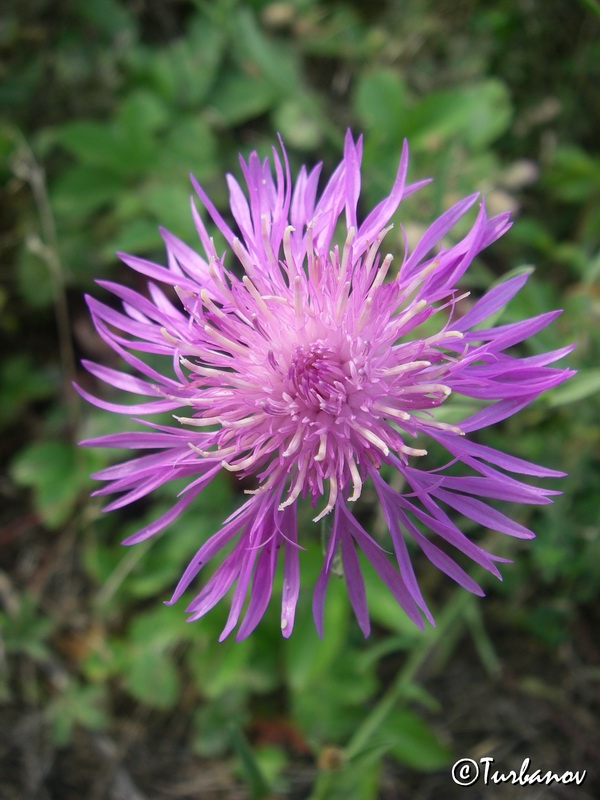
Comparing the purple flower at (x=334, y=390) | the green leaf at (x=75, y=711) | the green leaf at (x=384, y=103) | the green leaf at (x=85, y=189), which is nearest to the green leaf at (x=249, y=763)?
the purple flower at (x=334, y=390)

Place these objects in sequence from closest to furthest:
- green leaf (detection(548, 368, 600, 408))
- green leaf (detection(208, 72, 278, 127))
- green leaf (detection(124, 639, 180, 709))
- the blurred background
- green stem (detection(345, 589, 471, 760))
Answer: green leaf (detection(548, 368, 600, 408)) < green stem (detection(345, 589, 471, 760)) < the blurred background < green leaf (detection(124, 639, 180, 709)) < green leaf (detection(208, 72, 278, 127))

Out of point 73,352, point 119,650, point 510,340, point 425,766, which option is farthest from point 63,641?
point 510,340

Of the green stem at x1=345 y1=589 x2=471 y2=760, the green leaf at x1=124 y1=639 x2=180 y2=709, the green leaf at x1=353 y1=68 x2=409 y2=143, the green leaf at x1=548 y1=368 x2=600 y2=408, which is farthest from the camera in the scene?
the green leaf at x1=353 y1=68 x2=409 y2=143

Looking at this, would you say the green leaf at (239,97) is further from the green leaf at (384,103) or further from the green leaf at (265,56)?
the green leaf at (384,103)

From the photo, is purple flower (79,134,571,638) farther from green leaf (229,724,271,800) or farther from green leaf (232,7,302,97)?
green leaf (232,7,302,97)

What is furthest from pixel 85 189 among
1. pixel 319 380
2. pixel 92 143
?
pixel 319 380

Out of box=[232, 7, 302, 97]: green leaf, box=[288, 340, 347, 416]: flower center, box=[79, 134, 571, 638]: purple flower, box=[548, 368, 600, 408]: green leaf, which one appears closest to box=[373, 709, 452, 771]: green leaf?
box=[79, 134, 571, 638]: purple flower
